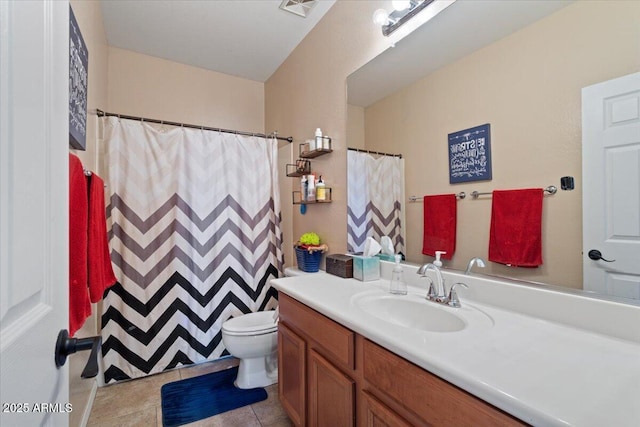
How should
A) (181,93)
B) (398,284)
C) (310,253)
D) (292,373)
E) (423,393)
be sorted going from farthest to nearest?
(181,93)
(310,253)
(292,373)
(398,284)
(423,393)

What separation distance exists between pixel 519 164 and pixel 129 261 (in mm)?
2389

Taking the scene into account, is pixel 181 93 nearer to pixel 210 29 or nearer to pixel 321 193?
pixel 210 29

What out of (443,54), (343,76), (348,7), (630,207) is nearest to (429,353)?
(630,207)

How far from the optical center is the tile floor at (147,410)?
5.34 ft

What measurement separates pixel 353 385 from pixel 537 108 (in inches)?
46.3

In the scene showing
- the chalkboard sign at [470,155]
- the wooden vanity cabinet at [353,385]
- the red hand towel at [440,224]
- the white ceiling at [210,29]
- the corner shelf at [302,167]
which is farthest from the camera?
the corner shelf at [302,167]

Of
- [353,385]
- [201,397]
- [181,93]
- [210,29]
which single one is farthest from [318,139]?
[201,397]

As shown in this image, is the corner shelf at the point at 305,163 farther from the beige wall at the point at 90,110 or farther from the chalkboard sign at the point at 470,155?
the beige wall at the point at 90,110

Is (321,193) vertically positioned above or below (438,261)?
above

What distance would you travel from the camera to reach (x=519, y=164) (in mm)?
1063

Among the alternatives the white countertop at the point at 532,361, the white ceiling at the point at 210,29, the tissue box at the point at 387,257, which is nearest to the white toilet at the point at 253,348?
the tissue box at the point at 387,257

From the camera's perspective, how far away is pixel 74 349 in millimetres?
604

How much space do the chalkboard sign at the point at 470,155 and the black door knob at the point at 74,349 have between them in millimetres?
1361

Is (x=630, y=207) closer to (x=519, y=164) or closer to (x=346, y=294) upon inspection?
(x=519, y=164)
